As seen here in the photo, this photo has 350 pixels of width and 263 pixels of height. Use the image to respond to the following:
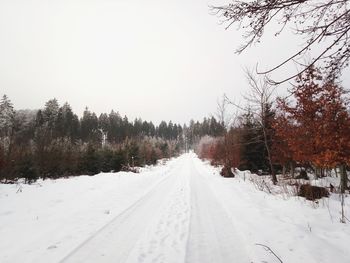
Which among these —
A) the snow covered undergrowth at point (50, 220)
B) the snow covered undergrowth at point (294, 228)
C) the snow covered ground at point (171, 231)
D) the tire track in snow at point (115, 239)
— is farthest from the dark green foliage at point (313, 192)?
the snow covered undergrowth at point (50, 220)

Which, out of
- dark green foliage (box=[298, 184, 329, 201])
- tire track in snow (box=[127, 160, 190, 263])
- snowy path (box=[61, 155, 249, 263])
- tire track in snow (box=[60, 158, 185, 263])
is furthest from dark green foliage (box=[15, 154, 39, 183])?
dark green foliage (box=[298, 184, 329, 201])

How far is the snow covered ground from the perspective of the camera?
4.84m

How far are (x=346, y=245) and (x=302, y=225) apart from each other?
5.07 ft

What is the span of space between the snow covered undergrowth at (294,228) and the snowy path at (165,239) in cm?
46

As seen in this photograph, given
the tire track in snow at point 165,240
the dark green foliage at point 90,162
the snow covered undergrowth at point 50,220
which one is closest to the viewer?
the tire track in snow at point 165,240

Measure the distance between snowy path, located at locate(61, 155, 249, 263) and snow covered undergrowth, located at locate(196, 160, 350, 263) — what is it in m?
0.46

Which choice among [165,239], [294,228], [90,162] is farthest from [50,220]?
[90,162]

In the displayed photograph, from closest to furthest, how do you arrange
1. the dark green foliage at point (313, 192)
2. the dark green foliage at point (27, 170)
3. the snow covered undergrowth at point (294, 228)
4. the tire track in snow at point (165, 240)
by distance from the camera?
the tire track in snow at point (165, 240)
the snow covered undergrowth at point (294, 228)
the dark green foliage at point (313, 192)
the dark green foliage at point (27, 170)

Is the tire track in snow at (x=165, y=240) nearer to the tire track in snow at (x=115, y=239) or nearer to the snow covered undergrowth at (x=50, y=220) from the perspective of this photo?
the tire track in snow at (x=115, y=239)

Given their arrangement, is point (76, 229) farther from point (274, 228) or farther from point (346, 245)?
point (346, 245)

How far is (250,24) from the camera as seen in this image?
4.03 meters

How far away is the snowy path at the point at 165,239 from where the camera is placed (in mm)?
4777

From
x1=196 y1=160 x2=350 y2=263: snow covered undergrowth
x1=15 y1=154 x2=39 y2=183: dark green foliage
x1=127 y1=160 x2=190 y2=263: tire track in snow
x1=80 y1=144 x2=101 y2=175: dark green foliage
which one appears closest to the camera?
x1=127 y1=160 x2=190 y2=263: tire track in snow

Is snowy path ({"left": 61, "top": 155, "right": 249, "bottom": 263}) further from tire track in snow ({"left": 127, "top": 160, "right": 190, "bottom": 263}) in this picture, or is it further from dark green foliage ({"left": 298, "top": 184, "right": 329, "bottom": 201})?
dark green foliage ({"left": 298, "top": 184, "right": 329, "bottom": 201})
